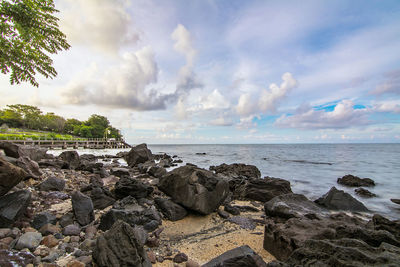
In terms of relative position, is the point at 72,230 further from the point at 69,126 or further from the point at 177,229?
the point at 69,126

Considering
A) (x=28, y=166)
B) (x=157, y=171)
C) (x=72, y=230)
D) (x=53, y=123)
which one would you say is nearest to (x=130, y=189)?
(x=72, y=230)

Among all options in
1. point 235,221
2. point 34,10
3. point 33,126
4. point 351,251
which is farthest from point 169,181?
point 33,126

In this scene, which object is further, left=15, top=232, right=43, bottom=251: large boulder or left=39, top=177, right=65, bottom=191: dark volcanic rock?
left=39, top=177, right=65, bottom=191: dark volcanic rock

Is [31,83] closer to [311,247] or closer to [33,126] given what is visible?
[311,247]

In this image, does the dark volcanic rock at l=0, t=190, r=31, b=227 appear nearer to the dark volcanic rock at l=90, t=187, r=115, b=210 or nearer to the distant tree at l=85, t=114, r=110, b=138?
the dark volcanic rock at l=90, t=187, r=115, b=210

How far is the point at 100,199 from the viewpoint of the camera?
22.4 feet

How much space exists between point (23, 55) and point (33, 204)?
16.9 ft

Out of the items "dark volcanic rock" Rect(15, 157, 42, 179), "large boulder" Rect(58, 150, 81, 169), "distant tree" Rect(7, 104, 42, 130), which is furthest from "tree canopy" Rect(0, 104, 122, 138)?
"dark volcanic rock" Rect(15, 157, 42, 179)

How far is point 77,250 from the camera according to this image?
3.91 metres

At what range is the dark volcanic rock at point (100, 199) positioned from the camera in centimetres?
668

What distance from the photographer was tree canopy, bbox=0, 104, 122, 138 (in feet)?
294

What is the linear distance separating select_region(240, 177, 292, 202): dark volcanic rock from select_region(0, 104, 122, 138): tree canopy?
83.6 metres

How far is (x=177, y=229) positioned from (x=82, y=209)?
2731mm

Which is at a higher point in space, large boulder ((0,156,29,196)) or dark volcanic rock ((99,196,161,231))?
large boulder ((0,156,29,196))
